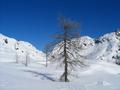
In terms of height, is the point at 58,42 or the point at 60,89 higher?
the point at 58,42

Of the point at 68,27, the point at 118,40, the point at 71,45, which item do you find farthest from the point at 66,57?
the point at 118,40

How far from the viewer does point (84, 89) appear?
18047 millimetres

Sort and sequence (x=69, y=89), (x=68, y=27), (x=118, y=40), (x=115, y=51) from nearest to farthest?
1. (x=69, y=89)
2. (x=68, y=27)
3. (x=115, y=51)
4. (x=118, y=40)

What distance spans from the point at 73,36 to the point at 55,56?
374 centimetres

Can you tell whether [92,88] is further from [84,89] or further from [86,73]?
[86,73]

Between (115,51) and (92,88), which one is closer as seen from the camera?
(92,88)

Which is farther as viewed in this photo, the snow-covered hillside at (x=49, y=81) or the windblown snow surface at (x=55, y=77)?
the windblown snow surface at (x=55, y=77)

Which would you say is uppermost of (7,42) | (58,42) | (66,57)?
(7,42)

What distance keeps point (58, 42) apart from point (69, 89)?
1427 centimetres

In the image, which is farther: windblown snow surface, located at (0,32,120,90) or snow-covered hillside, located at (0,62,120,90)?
windblown snow surface, located at (0,32,120,90)

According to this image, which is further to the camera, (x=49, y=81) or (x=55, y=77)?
(x=55, y=77)

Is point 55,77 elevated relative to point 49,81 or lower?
lower

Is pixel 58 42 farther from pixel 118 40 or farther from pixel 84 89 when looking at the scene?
pixel 118 40

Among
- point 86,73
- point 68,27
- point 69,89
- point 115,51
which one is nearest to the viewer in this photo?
point 69,89
